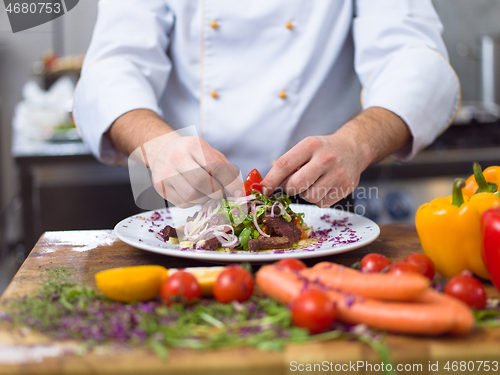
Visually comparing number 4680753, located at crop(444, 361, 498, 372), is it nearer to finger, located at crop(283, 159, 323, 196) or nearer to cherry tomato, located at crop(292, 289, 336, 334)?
cherry tomato, located at crop(292, 289, 336, 334)

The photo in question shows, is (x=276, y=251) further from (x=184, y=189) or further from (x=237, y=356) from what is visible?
(x=237, y=356)

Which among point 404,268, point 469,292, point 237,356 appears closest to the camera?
point 237,356

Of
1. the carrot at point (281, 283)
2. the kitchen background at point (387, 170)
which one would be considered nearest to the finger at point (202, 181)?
the carrot at point (281, 283)

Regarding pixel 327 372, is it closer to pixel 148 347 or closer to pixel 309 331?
pixel 309 331

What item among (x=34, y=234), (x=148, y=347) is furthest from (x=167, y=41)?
(x=34, y=234)

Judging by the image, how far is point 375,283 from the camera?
2.56 ft

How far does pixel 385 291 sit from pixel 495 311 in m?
0.24

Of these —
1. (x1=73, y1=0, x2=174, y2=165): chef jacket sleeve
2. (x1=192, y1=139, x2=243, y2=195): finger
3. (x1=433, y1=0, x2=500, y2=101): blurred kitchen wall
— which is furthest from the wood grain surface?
(x1=433, y1=0, x2=500, y2=101): blurred kitchen wall

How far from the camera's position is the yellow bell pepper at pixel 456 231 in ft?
3.42

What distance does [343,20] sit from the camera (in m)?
1.86

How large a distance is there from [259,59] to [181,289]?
4.25 feet

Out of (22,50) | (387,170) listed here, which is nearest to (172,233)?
(387,170)

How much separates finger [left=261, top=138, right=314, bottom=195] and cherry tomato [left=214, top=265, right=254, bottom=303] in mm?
490

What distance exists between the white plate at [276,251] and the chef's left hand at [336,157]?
108mm
